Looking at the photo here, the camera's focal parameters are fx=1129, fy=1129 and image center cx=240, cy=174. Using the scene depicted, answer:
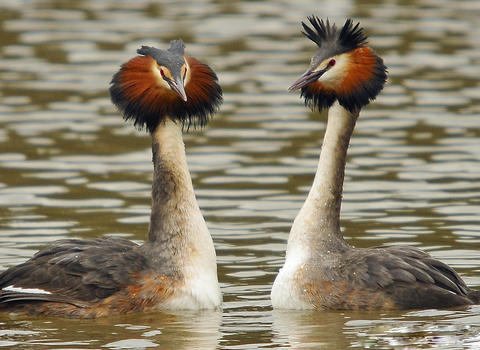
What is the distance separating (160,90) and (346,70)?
181 centimetres

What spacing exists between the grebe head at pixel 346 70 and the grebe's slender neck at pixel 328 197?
0.17m

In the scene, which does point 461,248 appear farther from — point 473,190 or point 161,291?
point 161,291

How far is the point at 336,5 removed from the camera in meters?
26.0

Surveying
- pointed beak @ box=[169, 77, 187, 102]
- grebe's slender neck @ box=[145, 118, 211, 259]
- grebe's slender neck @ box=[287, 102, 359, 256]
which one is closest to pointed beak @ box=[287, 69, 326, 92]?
grebe's slender neck @ box=[287, 102, 359, 256]

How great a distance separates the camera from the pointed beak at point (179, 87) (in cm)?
1034

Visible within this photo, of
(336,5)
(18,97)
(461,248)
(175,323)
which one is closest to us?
(175,323)

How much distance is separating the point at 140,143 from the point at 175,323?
7.88 meters

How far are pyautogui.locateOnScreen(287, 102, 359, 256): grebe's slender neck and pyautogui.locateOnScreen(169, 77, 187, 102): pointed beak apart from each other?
1.56 meters

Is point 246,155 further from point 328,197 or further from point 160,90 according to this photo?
point 160,90

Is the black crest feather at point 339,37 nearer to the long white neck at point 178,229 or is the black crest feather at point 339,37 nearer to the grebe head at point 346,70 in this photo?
the grebe head at point 346,70

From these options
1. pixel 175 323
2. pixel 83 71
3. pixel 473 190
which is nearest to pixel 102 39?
pixel 83 71

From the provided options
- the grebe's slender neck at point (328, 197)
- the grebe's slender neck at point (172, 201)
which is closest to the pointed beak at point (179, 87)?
the grebe's slender neck at point (172, 201)

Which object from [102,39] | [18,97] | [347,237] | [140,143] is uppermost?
[102,39]

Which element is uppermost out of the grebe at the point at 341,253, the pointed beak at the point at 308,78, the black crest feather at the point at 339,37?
the black crest feather at the point at 339,37
